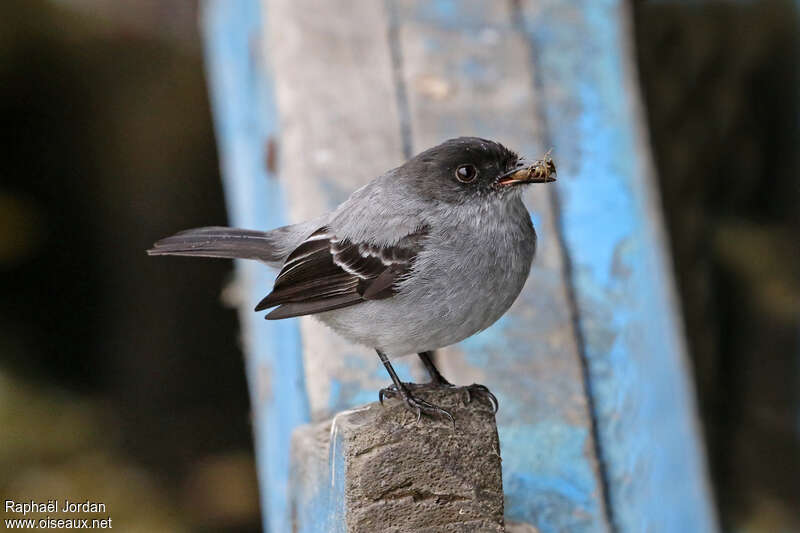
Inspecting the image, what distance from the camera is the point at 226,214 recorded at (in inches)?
255

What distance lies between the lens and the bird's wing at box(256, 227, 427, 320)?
2807 mm

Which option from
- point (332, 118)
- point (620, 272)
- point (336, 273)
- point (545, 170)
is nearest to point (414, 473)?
point (336, 273)

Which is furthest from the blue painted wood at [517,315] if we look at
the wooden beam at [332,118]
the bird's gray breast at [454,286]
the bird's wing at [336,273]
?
the bird's wing at [336,273]

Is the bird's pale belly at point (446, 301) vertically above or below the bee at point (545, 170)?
below

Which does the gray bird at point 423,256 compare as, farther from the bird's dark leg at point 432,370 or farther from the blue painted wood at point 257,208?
the blue painted wood at point 257,208

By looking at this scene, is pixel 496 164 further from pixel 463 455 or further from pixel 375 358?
pixel 463 455

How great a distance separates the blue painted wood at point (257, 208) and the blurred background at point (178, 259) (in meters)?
1.19

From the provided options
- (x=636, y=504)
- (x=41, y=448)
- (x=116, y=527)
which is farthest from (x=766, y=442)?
(x=41, y=448)

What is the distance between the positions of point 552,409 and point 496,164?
70cm

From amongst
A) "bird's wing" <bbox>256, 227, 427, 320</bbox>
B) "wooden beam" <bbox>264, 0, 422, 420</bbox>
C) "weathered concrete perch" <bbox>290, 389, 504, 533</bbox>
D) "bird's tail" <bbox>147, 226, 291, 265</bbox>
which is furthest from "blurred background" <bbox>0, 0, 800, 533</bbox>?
"weathered concrete perch" <bbox>290, 389, 504, 533</bbox>

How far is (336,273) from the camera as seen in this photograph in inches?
115

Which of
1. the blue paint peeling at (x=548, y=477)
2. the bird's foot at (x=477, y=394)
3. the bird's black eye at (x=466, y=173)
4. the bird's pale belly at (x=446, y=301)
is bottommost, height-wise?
the blue paint peeling at (x=548, y=477)

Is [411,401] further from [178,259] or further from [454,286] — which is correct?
[178,259]

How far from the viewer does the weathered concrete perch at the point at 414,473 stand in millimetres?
2201
